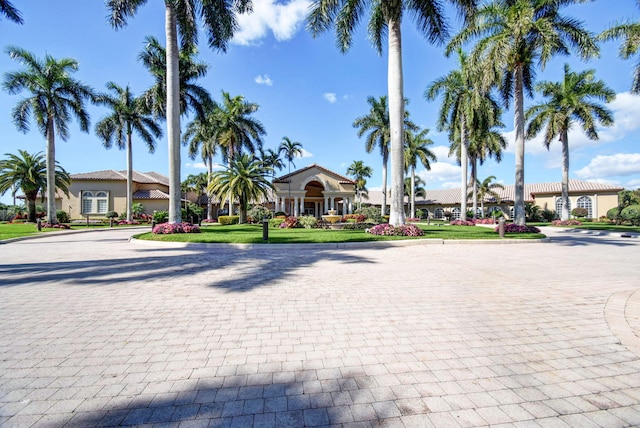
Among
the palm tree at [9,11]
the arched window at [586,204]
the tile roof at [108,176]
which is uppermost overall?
the palm tree at [9,11]

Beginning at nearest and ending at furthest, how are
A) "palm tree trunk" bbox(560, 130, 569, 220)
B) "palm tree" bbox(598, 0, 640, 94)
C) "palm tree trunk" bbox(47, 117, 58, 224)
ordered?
"palm tree" bbox(598, 0, 640, 94)
"palm tree trunk" bbox(47, 117, 58, 224)
"palm tree trunk" bbox(560, 130, 569, 220)

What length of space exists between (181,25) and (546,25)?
20990 millimetres

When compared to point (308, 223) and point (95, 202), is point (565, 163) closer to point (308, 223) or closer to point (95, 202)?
point (308, 223)

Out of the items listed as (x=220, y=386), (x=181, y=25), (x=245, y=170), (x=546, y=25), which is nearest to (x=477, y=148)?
(x=546, y=25)

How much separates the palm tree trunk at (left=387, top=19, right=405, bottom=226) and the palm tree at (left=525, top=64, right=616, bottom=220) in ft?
66.7

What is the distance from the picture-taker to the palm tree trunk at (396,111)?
46.4ft

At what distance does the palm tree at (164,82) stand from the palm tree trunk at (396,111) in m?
16.4

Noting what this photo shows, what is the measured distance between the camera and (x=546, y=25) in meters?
15.6

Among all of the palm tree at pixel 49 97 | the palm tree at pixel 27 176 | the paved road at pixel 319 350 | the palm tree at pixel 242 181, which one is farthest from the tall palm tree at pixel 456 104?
the palm tree at pixel 27 176

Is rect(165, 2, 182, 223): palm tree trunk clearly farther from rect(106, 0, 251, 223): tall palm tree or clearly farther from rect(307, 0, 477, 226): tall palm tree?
rect(307, 0, 477, 226): tall palm tree

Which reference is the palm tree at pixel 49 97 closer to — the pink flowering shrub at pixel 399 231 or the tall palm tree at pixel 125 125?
the tall palm tree at pixel 125 125

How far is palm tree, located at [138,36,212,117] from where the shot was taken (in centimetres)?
2278

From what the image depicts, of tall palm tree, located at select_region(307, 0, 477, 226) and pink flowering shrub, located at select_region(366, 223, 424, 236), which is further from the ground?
tall palm tree, located at select_region(307, 0, 477, 226)

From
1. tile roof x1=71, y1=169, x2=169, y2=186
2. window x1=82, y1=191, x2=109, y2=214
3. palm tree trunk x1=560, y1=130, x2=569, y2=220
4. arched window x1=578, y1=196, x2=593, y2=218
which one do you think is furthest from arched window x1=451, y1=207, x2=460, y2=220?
window x1=82, y1=191, x2=109, y2=214
